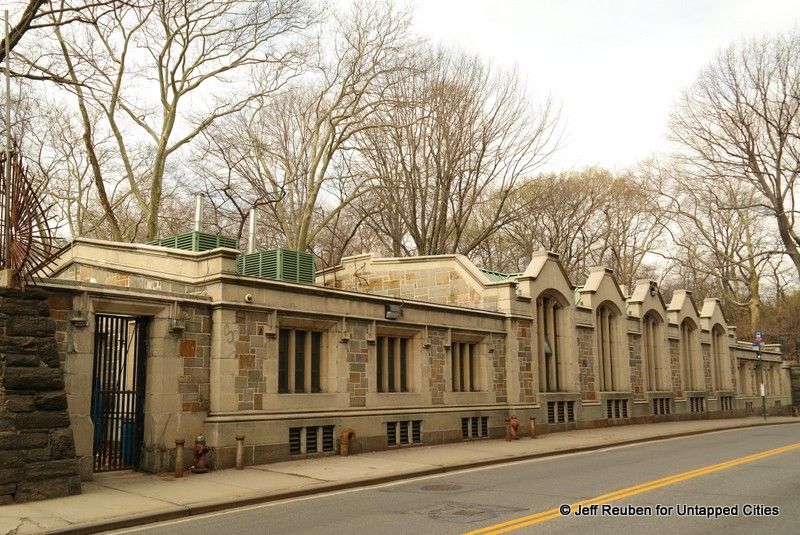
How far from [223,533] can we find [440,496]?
149 inches

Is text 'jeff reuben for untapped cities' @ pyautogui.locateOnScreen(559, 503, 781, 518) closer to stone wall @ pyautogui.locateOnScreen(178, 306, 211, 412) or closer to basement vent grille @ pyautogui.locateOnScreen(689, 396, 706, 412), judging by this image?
stone wall @ pyautogui.locateOnScreen(178, 306, 211, 412)

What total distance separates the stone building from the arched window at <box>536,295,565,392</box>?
0.06 meters

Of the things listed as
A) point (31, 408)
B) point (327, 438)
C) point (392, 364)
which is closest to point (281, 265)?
point (392, 364)

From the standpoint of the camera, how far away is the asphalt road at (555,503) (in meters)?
8.62

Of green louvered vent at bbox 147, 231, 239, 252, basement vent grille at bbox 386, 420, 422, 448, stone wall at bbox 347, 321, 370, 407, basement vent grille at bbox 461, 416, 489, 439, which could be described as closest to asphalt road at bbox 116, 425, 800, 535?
basement vent grille at bbox 386, 420, 422, 448

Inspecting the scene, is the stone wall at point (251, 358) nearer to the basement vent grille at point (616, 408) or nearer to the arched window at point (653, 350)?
the basement vent grille at point (616, 408)

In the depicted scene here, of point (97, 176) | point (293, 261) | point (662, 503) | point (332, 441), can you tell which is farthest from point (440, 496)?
point (97, 176)

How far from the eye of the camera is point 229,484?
12.2 meters

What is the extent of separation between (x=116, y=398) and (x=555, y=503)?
8584 mm

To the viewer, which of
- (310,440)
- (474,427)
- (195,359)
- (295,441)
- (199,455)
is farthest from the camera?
(474,427)

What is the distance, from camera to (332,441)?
16.7 meters

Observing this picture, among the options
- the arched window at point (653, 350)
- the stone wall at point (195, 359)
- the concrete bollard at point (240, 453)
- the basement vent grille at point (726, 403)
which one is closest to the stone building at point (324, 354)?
the stone wall at point (195, 359)

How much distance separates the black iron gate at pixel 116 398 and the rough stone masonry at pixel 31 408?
2027 millimetres

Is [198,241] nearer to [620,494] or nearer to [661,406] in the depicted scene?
[620,494]
